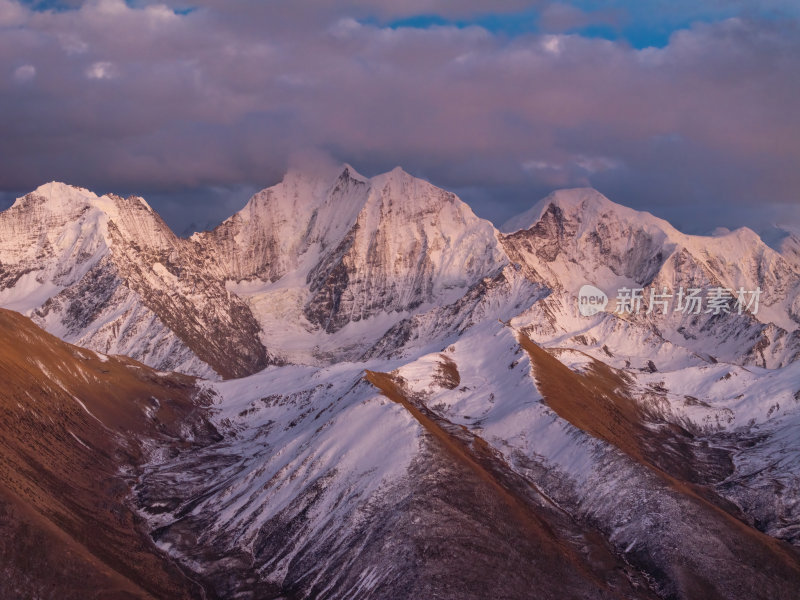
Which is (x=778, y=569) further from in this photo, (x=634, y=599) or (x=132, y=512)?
(x=132, y=512)

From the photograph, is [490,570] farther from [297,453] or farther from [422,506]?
[297,453]

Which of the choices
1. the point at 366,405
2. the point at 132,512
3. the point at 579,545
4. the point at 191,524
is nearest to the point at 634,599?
the point at 579,545

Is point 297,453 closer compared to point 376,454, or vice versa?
point 376,454

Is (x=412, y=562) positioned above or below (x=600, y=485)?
above

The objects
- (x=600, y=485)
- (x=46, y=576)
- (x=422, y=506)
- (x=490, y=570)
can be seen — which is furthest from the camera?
(x=600, y=485)

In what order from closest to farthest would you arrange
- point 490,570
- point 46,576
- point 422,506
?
point 46,576 → point 490,570 → point 422,506

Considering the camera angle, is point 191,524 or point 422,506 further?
point 191,524

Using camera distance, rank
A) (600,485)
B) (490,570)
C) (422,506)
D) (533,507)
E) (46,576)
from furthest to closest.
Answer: (600,485)
(533,507)
(422,506)
(490,570)
(46,576)

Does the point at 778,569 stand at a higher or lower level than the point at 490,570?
lower

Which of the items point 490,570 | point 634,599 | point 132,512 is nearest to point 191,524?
point 132,512
